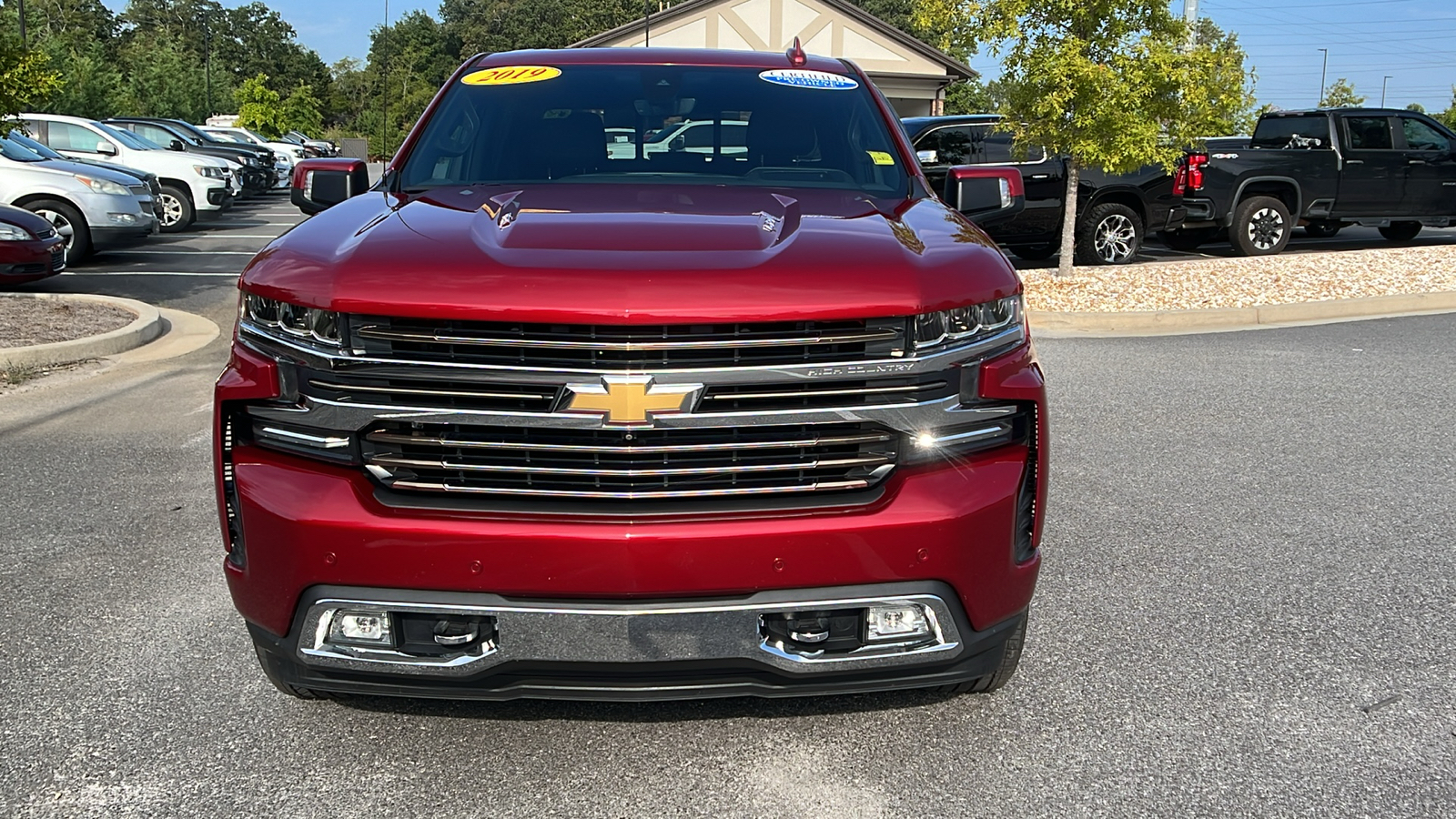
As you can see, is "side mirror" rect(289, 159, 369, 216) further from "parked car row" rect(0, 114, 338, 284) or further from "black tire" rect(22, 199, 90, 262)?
"black tire" rect(22, 199, 90, 262)

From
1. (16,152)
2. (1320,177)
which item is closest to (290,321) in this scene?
(16,152)

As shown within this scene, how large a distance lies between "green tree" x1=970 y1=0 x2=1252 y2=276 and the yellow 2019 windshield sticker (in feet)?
29.2

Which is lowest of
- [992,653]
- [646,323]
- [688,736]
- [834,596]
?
[688,736]

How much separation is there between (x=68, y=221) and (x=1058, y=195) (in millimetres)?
11093

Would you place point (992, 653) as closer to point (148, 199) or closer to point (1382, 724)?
point (1382, 724)

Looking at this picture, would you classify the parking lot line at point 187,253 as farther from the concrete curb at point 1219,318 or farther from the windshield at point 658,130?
the windshield at point 658,130

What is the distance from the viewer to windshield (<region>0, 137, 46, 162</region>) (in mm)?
14344

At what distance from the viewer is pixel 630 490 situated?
2662 mm

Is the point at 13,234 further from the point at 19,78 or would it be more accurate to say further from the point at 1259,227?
the point at 1259,227

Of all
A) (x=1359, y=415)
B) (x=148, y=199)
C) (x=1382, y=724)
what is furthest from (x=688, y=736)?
(x=148, y=199)

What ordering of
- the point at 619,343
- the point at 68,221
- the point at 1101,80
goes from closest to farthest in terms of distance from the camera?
the point at 619,343
the point at 1101,80
the point at 68,221

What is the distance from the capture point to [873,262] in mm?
2785

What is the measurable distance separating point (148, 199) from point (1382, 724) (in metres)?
14.8

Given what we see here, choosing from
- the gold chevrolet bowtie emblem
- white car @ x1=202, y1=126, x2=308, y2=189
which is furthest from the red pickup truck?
white car @ x1=202, y1=126, x2=308, y2=189
